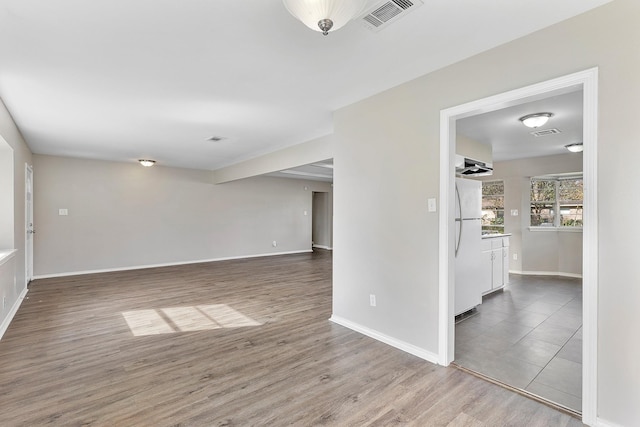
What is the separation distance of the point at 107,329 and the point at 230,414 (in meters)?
2.33

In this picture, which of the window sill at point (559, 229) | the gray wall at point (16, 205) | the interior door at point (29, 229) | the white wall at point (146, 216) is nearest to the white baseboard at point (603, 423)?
the gray wall at point (16, 205)

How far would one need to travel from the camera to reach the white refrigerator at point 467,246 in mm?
3617

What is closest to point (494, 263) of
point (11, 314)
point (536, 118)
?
point (536, 118)

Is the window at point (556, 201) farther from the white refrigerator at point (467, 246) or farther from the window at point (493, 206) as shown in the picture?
the white refrigerator at point (467, 246)

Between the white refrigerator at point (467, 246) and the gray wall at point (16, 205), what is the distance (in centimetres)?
499

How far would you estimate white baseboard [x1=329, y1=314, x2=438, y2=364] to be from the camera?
8.81ft

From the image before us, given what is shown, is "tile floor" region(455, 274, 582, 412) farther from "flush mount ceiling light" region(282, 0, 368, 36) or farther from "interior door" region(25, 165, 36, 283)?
"interior door" region(25, 165, 36, 283)

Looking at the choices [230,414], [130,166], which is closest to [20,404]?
[230,414]

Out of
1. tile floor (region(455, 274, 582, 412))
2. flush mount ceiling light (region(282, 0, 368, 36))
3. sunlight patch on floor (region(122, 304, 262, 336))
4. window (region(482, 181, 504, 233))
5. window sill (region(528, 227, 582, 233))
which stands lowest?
sunlight patch on floor (region(122, 304, 262, 336))

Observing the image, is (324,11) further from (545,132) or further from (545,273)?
(545,273)

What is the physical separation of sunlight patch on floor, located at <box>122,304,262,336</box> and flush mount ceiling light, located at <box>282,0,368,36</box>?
315cm

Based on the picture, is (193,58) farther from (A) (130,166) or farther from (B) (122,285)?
(A) (130,166)

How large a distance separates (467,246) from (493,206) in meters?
4.07

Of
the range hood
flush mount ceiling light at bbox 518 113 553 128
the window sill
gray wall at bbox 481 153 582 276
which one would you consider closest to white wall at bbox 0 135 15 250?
the range hood
